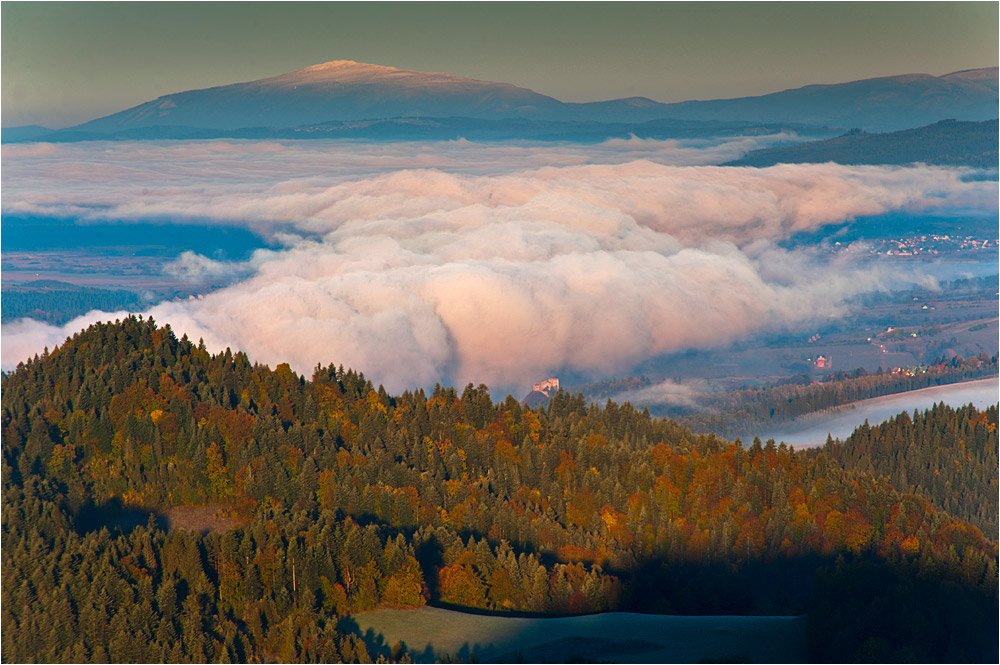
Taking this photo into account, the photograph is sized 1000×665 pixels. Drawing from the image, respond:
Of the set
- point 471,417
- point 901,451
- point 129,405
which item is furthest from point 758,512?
point 901,451

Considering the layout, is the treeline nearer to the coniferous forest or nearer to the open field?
the coniferous forest

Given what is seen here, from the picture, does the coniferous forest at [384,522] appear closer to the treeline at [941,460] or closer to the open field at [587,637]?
the open field at [587,637]

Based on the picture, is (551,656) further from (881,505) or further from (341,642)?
(881,505)

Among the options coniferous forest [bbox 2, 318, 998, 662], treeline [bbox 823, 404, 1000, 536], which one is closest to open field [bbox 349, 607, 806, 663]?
coniferous forest [bbox 2, 318, 998, 662]

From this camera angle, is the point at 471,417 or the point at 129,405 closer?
the point at 129,405

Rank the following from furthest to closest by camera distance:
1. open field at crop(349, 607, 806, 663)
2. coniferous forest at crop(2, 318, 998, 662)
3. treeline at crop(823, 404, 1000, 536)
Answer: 1. treeline at crop(823, 404, 1000, 536)
2. coniferous forest at crop(2, 318, 998, 662)
3. open field at crop(349, 607, 806, 663)

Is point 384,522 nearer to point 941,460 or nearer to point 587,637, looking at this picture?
point 587,637
